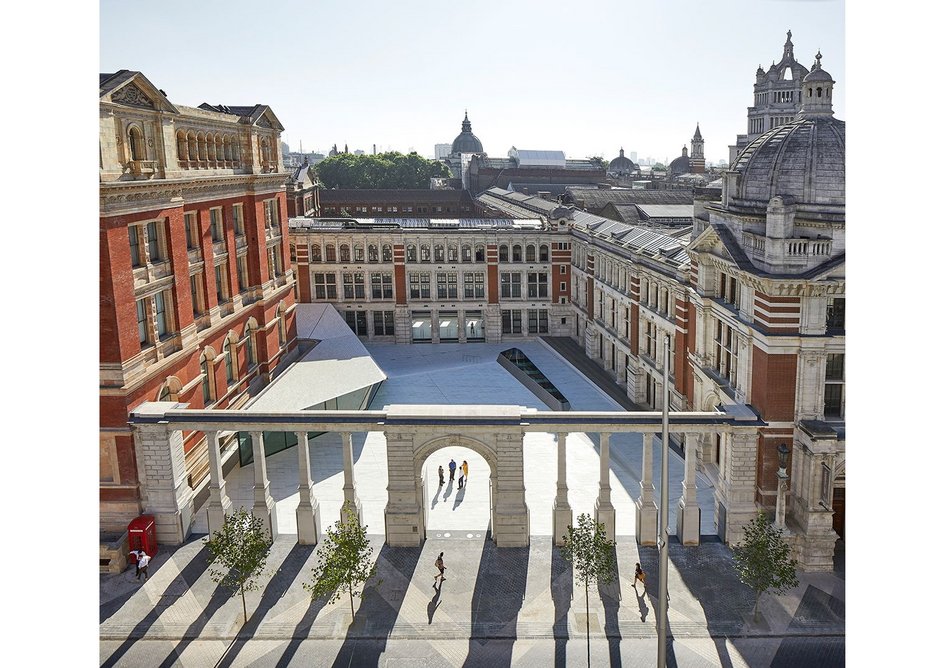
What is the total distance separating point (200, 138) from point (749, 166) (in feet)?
97.6

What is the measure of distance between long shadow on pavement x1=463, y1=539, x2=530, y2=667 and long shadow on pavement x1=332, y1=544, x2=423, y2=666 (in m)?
3.09

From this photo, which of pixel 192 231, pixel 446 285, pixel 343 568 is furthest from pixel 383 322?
pixel 343 568

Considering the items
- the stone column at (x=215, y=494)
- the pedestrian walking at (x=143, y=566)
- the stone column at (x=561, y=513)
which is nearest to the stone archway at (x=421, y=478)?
the stone column at (x=561, y=513)

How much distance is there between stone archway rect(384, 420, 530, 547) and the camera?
32.1 m

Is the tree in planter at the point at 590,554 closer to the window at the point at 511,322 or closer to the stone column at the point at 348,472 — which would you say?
the stone column at the point at 348,472

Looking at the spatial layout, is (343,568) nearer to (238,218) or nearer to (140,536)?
(140,536)

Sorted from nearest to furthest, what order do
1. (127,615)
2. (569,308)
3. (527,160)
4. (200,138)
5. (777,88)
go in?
(127,615) → (200,138) → (569,308) → (777,88) → (527,160)

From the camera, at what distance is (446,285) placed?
7138cm

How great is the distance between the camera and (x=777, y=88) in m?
114

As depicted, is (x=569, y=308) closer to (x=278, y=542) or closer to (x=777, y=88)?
(x=278, y=542)

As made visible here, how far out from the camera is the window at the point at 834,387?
31.5 meters

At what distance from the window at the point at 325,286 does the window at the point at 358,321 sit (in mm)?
2361

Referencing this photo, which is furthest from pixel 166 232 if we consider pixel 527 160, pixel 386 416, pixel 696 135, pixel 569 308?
pixel 696 135

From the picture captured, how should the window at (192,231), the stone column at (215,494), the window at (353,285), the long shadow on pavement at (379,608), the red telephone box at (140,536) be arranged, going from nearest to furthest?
the long shadow on pavement at (379,608), the red telephone box at (140,536), the stone column at (215,494), the window at (192,231), the window at (353,285)
